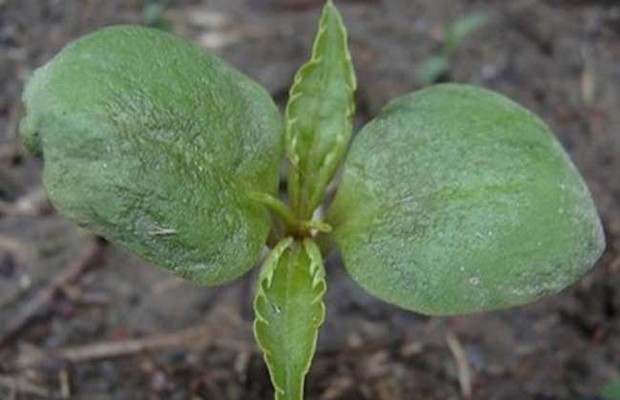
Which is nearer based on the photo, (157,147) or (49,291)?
(157,147)

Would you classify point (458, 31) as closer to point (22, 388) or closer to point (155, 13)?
point (155, 13)

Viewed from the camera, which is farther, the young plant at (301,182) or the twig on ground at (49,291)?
the twig on ground at (49,291)

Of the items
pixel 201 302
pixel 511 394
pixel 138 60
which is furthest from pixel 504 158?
pixel 201 302

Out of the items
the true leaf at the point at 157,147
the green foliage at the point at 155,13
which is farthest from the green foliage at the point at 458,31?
the true leaf at the point at 157,147

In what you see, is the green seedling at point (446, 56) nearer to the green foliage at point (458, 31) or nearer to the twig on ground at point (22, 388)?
the green foliage at point (458, 31)

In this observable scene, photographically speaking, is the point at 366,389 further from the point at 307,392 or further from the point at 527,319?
the point at 527,319

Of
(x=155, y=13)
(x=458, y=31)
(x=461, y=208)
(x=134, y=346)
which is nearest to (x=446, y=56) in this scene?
(x=458, y=31)
